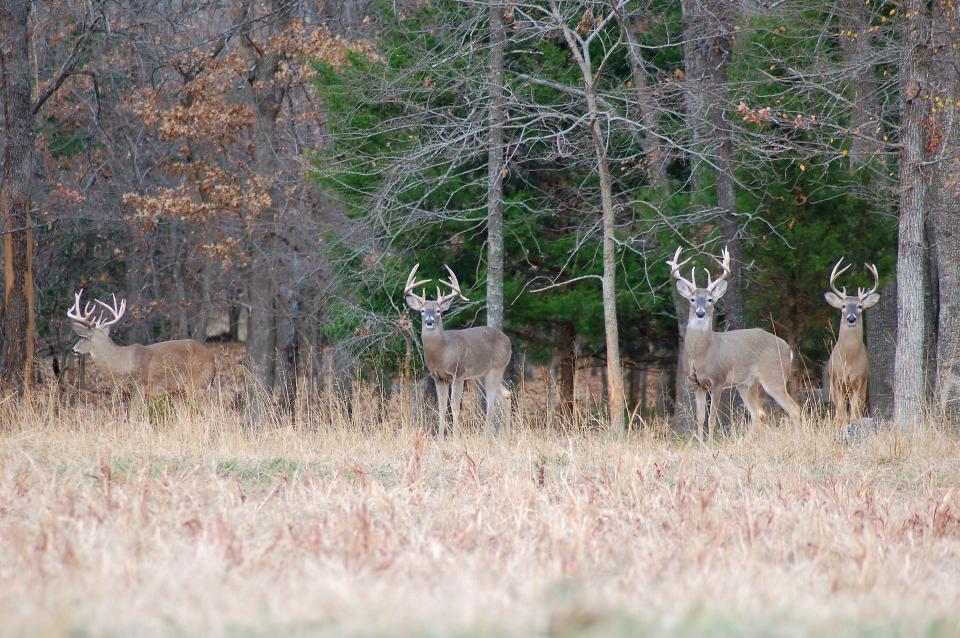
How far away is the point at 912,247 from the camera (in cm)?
1111

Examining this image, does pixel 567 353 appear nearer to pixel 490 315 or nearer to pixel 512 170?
pixel 490 315

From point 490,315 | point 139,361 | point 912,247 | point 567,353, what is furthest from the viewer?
→ point 567,353

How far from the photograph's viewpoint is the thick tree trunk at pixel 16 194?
49.1 feet

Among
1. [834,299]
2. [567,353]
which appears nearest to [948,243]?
[834,299]

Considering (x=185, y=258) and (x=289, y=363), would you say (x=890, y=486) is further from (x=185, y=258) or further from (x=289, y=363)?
(x=185, y=258)

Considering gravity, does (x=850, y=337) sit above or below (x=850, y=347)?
above

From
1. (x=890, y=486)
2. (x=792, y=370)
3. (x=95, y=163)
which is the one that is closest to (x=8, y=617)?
(x=890, y=486)

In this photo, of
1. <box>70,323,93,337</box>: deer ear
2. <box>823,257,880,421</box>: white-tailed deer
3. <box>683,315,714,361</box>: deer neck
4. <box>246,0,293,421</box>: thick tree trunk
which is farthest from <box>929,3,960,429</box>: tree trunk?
<box>70,323,93,337</box>: deer ear

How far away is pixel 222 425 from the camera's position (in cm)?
1072

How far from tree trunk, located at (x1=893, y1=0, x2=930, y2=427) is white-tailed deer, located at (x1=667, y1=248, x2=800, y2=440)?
7.06ft

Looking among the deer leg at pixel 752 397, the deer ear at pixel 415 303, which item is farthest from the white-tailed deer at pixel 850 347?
the deer ear at pixel 415 303

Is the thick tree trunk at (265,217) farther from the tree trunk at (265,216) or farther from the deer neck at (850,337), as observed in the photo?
the deer neck at (850,337)

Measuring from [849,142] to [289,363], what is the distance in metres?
11.8

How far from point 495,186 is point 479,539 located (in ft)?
29.8
